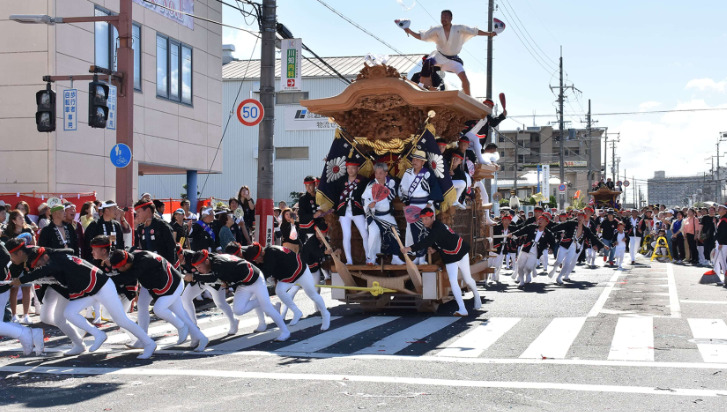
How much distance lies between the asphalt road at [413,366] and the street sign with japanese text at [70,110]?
8.46m

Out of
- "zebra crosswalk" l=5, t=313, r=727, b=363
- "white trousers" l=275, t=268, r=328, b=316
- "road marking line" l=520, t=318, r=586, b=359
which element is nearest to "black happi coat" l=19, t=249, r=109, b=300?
"zebra crosswalk" l=5, t=313, r=727, b=363

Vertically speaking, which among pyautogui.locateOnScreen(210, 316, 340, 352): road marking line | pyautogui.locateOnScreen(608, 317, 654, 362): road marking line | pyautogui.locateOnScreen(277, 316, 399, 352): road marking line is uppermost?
pyautogui.locateOnScreen(608, 317, 654, 362): road marking line

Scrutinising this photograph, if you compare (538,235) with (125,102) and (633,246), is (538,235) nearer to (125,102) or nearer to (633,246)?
(125,102)

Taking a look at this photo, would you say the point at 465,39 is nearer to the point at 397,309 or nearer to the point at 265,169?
the point at 265,169

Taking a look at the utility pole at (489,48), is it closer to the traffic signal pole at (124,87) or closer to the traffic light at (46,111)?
the traffic signal pole at (124,87)

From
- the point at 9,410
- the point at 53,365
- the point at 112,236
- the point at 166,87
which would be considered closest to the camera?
the point at 9,410

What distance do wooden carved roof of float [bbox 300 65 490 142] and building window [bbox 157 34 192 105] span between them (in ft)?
43.3

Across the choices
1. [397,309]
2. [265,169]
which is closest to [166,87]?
[265,169]

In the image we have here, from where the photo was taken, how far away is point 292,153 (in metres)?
46.9

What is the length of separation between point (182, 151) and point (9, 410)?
20012 mm

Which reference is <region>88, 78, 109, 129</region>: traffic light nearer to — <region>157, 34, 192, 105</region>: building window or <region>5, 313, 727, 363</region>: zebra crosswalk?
<region>5, 313, 727, 363</region>: zebra crosswalk

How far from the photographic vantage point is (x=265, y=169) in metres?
16.0

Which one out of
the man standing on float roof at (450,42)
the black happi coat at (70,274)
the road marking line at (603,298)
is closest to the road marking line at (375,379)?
the black happi coat at (70,274)

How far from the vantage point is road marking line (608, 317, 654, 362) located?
874 cm
